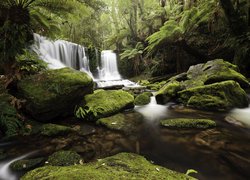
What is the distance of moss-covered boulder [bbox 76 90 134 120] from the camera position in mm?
4766

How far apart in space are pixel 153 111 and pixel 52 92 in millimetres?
3044

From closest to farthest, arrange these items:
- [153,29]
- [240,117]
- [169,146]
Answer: [169,146]
[240,117]
[153,29]

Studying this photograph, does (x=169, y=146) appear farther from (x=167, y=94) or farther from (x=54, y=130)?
(x=167, y=94)

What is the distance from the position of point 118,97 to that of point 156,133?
7.18 ft

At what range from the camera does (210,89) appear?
5617 mm

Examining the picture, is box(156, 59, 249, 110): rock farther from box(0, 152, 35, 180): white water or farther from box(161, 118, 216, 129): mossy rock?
box(0, 152, 35, 180): white water

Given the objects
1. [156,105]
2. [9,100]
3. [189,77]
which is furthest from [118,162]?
[189,77]

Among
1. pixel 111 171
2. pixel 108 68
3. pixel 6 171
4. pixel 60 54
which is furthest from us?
pixel 108 68

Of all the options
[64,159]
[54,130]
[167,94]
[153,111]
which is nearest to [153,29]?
[167,94]

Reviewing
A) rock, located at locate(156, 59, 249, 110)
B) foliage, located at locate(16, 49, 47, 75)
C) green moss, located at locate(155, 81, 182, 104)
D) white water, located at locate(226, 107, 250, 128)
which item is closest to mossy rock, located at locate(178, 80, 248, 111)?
rock, located at locate(156, 59, 249, 110)

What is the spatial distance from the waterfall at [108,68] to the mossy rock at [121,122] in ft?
31.7

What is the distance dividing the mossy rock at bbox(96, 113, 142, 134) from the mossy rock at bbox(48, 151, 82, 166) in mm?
1391

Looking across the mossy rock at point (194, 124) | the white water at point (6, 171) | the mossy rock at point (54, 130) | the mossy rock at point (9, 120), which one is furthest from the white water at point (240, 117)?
the mossy rock at point (9, 120)

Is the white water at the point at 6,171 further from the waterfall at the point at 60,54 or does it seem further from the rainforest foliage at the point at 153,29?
the waterfall at the point at 60,54
